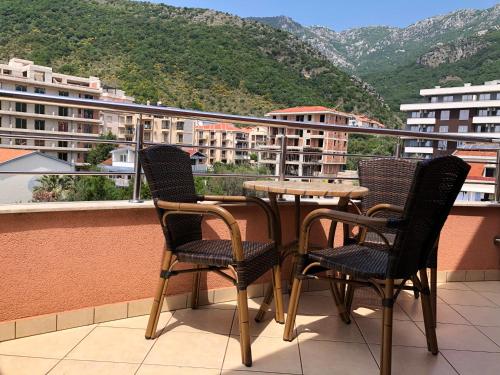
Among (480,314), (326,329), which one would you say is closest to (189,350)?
Result: (326,329)

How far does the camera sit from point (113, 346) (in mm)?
2066

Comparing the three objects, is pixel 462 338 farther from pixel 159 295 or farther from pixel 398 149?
pixel 159 295

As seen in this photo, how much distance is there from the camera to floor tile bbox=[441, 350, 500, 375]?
201 cm

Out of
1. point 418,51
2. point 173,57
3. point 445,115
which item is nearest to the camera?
point 173,57

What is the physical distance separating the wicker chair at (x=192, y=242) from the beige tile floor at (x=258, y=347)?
0.47ft

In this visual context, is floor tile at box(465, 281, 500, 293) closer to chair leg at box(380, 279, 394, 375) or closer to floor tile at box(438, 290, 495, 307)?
floor tile at box(438, 290, 495, 307)

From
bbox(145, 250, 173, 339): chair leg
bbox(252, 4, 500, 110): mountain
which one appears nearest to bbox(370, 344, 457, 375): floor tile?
bbox(145, 250, 173, 339): chair leg

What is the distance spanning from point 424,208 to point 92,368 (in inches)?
62.8

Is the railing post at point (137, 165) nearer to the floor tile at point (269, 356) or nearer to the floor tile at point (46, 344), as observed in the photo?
the floor tile at point (46, 344)

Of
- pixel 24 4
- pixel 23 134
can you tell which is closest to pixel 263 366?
pixel 23 134

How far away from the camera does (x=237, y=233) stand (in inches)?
76.6

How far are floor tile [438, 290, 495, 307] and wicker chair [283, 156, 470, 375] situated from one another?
1.14 metres

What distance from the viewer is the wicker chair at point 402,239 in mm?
1741

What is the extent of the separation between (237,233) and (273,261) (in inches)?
16.6
